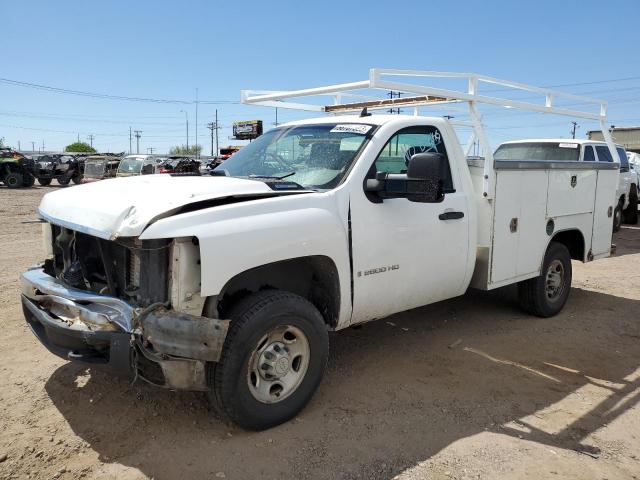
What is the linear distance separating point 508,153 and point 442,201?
7.18 metres

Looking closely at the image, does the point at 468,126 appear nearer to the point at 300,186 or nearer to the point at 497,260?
the point at 497,260

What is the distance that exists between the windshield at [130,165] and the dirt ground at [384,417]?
16905 mm

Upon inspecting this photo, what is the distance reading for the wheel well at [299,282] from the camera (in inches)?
135

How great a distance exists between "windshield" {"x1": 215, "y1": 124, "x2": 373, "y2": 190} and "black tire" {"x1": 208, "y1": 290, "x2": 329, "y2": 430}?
912 millimetres

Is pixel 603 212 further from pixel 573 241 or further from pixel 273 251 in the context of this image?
pixel 273 251

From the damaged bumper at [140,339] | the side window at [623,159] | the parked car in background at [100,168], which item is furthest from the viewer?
the parked car in background at [100,168]

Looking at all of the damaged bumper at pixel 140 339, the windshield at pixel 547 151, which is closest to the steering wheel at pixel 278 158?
the damaged bumper at pixel 140 339

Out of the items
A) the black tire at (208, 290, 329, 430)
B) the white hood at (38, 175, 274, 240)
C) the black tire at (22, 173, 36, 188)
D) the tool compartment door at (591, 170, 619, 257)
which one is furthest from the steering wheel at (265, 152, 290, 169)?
the black tire at (22, 173, 36, 188)

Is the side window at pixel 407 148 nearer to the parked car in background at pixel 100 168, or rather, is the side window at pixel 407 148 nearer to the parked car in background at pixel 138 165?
the parked car in background at pixel 138 165

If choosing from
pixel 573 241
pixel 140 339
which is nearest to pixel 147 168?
pixel 573 241

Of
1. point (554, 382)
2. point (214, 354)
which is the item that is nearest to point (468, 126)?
point (554, 382)

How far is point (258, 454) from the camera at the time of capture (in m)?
3.15

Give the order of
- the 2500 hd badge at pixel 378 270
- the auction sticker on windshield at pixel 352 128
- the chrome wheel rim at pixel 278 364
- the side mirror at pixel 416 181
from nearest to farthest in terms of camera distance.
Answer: the chrome wheel rim at pixel 278 364
the side mirror at pixel 416 181
the 2500 hd badge at pixel 378 270
the auction sticker on windshield at pixel 352 128

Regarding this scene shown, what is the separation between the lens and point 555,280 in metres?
5.99
